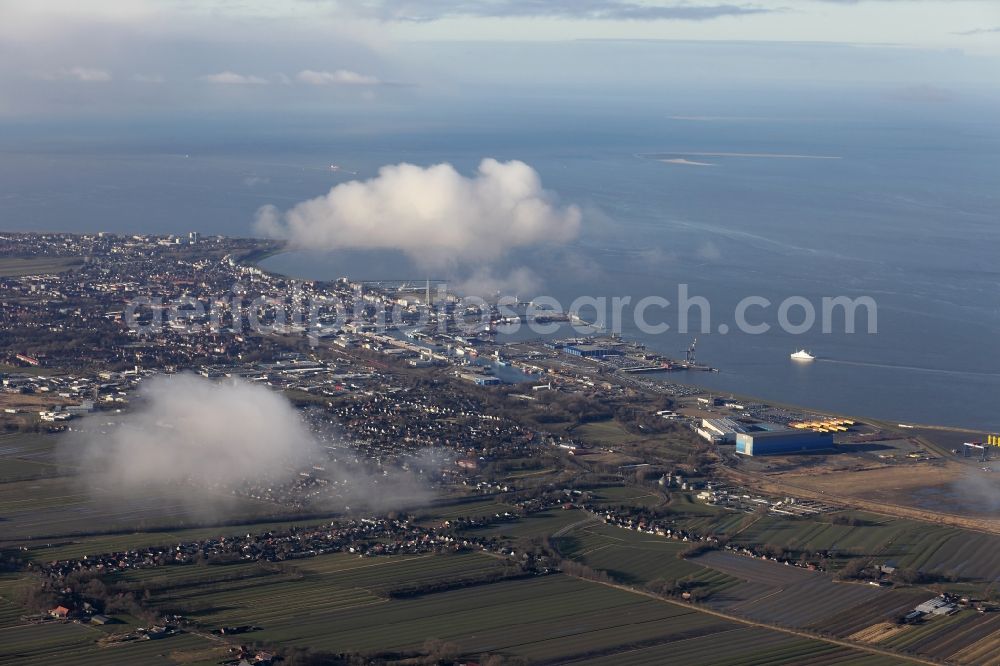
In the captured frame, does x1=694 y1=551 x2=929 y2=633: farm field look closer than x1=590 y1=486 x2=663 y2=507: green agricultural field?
Yes

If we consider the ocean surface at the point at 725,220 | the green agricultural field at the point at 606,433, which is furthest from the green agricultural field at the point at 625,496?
the ocean surface at the point at 725,220

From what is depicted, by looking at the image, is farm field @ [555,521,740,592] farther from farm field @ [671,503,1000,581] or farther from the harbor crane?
the harbor crane

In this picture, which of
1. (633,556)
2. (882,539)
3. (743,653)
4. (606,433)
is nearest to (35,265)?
(606,433)

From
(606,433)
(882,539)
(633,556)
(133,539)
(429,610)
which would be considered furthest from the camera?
→ (606,433)

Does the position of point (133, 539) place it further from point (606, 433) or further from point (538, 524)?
point (606, 433)

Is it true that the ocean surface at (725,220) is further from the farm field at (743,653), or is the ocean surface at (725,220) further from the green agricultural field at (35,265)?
the farm field at (743,653)

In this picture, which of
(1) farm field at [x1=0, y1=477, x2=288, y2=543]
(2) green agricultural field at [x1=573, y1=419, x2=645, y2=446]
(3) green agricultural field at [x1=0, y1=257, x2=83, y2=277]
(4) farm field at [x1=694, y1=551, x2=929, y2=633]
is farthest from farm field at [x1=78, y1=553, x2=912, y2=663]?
(3) green agricultural field at [x1=0, y1=257, x2=83, y2=277]
